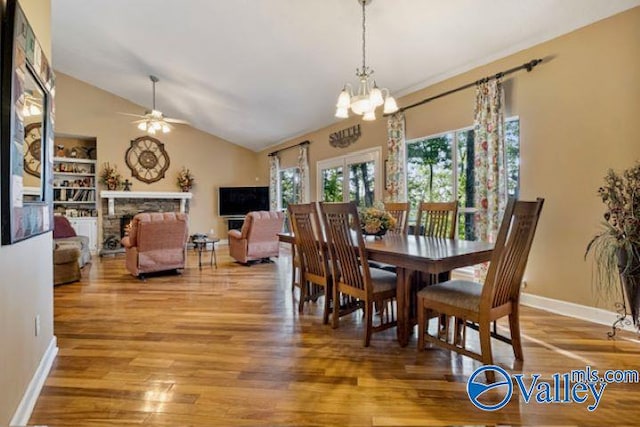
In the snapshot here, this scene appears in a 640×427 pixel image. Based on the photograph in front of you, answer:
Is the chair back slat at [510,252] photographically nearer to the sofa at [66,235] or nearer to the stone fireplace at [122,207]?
the sofa at [66,235]

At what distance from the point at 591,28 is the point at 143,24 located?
525cm

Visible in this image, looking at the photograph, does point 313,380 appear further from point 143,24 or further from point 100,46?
point 100,46

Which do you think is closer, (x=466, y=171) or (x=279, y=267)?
(x=466, y=171)

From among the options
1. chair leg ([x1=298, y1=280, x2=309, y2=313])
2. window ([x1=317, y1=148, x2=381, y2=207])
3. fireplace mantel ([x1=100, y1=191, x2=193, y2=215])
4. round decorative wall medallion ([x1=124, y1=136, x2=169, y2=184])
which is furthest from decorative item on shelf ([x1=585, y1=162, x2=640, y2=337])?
round decorative wall medallion ([x1=124, y1=136, x2=169, y2=184])

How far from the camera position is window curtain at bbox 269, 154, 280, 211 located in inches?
349

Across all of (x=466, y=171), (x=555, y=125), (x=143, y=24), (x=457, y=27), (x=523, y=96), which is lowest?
(x=466, y=171)

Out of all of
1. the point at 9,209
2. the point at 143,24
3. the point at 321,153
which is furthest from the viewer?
the point at 321,153

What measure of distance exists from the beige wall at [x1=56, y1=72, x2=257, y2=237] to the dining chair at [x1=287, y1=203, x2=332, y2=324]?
6.39 metres

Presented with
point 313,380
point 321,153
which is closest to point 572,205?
point 313,380

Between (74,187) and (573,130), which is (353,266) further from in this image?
(74,187)

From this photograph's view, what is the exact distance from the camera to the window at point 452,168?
3.82 metres

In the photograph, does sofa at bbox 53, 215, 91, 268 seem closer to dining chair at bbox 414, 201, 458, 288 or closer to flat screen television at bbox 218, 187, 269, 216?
flat screen television at bbox 218, 187, 269, 216

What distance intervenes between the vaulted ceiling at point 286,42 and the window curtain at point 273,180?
172cm

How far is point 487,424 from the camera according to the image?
1697 mm
